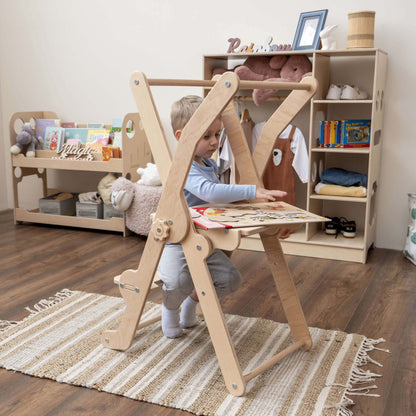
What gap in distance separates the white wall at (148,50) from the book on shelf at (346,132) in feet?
0.70

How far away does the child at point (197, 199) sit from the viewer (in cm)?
166

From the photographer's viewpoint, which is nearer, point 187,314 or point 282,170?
point 187,314

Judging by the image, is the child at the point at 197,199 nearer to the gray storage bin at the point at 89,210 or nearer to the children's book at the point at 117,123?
the gray storage bin at the point at 89,210

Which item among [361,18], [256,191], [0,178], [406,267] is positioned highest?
[361,18]

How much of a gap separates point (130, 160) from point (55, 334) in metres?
1.65

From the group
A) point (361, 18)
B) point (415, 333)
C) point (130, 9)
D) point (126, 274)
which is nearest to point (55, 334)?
point (126, 274)

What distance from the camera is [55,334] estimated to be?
1.99m

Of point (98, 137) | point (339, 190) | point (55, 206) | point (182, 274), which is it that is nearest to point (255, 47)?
point (339, 190)

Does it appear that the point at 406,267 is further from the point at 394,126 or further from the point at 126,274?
the point at 126,274

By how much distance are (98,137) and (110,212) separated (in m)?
0.52

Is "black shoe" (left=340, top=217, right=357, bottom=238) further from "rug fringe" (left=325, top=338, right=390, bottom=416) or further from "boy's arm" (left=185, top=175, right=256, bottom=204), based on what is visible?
"boy's arm" (left=185, top=175, right=256, bottom=204)

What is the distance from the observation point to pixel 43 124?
3.88 m

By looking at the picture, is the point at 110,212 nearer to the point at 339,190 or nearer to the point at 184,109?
the point at 339,190

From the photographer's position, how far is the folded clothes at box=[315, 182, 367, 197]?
9.61 feet
